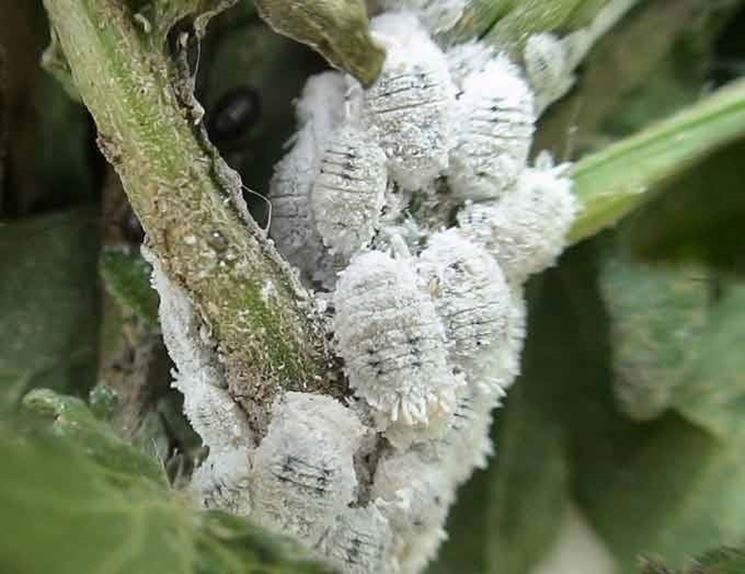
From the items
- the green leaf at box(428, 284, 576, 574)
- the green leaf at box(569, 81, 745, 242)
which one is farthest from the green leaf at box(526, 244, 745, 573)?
the green leaf at box(569, 81, 745, 242)

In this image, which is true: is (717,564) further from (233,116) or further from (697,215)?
(233,116)

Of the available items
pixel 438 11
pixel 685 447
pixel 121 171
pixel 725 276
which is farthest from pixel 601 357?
pixel 121 171

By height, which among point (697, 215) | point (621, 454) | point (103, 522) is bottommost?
point (103, 522)

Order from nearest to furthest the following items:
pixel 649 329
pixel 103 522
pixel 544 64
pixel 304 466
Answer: pixel 103 522 → pixel 304 466 → pixel 544 64 → pixel 649 329

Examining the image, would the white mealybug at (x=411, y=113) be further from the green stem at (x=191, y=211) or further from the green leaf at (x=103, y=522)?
the green leaf at (x=103, y=522)

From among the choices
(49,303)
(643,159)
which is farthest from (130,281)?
(643,159)

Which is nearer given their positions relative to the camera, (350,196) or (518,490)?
(350,196)

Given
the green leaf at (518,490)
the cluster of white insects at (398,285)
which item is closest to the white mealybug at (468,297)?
the cluster of white insects at (398,285)
